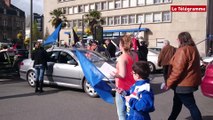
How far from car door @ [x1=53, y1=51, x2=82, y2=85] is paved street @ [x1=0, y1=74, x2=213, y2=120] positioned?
401 millimetres

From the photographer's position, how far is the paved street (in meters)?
6.64

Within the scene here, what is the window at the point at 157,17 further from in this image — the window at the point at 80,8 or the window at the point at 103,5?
the window at the point at 80,8

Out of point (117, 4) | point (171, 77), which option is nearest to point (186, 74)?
point (171, 77)

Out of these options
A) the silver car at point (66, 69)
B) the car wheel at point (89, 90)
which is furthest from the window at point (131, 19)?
the car wheel at point (89, 90)

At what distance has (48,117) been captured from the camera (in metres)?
6.54

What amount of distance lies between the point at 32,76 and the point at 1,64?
2.98 metres

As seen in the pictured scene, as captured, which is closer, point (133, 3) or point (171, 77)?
point (171, 77)

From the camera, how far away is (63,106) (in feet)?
25.2

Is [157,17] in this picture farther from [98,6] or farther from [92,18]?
[98,6]

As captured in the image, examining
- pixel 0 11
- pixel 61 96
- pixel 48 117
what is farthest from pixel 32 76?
pixel 0 11

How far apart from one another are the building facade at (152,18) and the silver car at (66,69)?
33158 millimetres

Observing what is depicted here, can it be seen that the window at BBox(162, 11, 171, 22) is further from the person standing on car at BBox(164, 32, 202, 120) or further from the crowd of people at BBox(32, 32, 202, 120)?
the person standing on car at BBox(164, 32, 202, 120)

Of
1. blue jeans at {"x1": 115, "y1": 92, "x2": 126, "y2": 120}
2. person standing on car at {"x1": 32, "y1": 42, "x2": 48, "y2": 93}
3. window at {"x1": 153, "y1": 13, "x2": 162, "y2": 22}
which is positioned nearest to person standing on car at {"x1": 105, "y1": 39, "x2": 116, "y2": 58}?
person standing on car at {"x1": 32, "y1": 42, "x2": 48, "y2": 93}

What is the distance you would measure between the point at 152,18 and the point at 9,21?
58.4m
